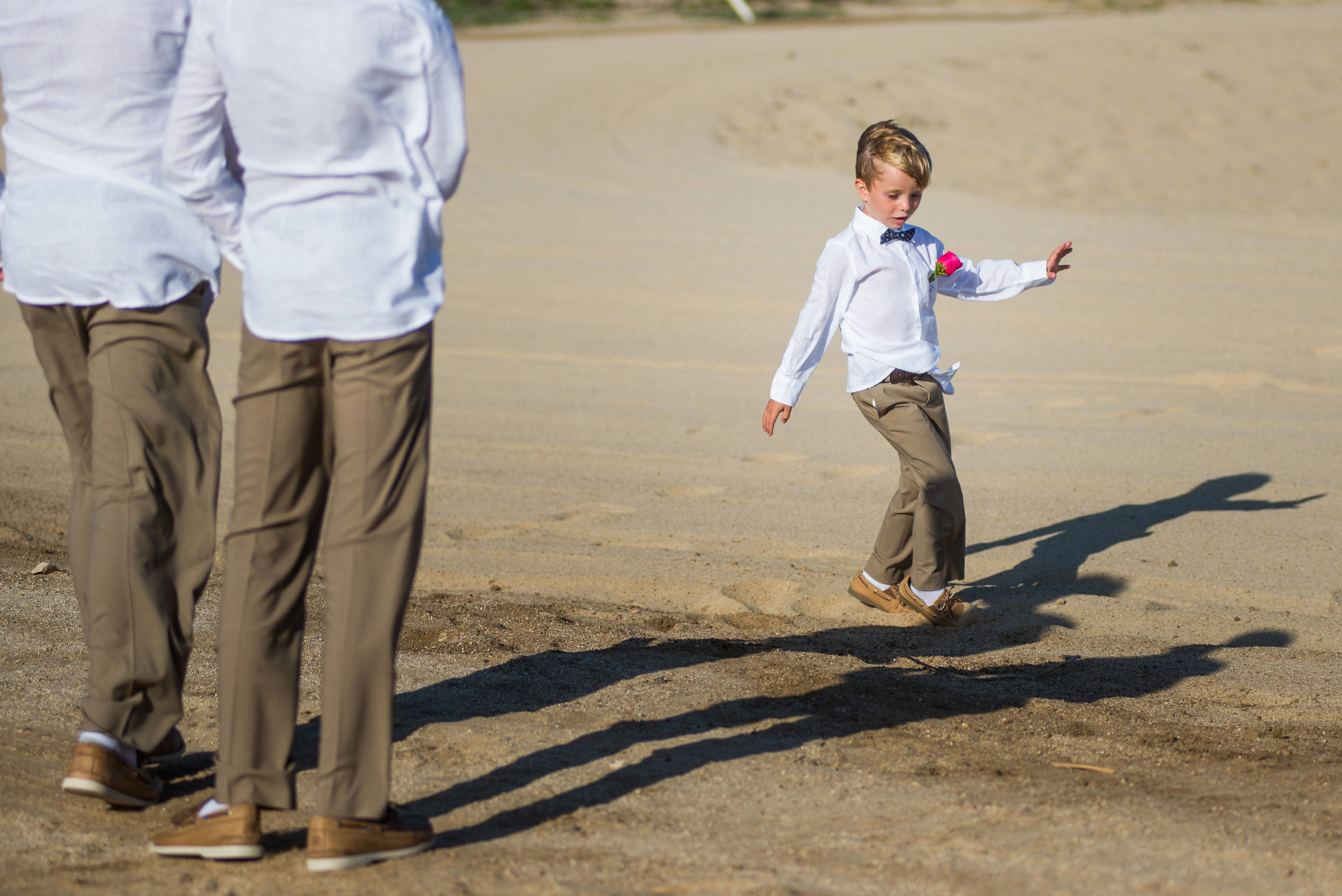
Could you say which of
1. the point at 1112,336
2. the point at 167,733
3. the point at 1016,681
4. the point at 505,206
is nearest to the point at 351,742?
the point at 167,733

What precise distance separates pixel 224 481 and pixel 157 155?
383 cm

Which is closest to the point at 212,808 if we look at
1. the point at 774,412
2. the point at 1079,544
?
the point at 774,412

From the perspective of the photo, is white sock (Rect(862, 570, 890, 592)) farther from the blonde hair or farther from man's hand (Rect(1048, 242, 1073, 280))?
the blonde hair

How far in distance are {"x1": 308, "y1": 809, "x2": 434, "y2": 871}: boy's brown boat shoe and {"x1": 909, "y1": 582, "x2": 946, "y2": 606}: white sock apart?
8.14 feet

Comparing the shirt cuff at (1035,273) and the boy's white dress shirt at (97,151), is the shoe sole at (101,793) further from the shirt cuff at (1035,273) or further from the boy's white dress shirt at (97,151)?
the shirt cuff at (1035,273)

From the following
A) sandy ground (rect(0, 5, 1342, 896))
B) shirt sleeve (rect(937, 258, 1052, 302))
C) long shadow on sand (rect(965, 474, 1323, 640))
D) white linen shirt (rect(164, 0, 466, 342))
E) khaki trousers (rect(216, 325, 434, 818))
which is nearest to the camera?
white linen shirt (rect(164, 0, 466, 342))

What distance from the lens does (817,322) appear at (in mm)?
4480

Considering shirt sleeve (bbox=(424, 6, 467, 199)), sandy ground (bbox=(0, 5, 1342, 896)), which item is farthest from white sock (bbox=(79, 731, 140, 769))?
shirt sleeve (bbox=(424, 6, 467, 199))

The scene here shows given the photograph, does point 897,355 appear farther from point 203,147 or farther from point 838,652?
point 203,147

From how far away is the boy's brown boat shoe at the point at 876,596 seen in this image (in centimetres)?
469

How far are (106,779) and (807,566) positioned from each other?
3015mm

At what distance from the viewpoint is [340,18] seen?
229 centimetres

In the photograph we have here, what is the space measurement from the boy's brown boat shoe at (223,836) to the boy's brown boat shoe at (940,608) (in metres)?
2.70

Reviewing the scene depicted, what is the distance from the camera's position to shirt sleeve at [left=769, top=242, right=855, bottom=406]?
4.48m
